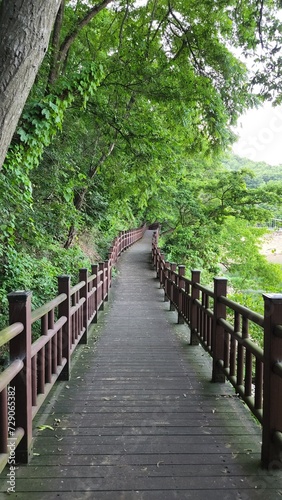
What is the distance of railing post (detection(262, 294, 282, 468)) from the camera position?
2264mm

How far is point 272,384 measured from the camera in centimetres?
230

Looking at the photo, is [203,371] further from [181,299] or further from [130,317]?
[130,317]

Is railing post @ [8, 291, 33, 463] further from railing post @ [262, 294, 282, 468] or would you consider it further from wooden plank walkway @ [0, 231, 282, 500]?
railing post @ [262, 294, 282, 468]

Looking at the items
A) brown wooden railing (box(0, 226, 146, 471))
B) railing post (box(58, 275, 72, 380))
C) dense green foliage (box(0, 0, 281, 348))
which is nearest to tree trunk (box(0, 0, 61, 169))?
brown wooden railing (box(0, 226, 146, 471))

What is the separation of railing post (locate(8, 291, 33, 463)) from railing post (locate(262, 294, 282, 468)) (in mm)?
1652

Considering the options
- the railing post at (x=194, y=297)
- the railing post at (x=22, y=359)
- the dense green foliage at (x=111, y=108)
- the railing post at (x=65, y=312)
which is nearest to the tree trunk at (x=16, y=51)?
the railing post at (x=22, y=359)

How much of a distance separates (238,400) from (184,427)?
82cm

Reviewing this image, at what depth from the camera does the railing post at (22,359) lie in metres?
2.33

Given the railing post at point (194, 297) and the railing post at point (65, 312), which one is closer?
the railing post at point (65, 312)

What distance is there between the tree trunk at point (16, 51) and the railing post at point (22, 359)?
1.14 metres

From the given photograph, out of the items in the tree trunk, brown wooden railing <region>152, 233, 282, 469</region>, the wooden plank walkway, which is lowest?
the wooden plank walkway

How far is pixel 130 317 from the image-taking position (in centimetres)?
768

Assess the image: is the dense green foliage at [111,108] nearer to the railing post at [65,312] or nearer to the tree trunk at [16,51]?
the railing post at [65,312]

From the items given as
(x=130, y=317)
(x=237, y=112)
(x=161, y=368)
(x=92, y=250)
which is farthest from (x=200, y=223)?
(x=161, y=368)
